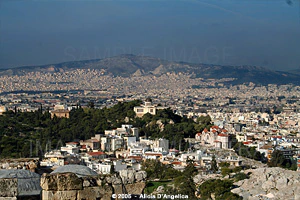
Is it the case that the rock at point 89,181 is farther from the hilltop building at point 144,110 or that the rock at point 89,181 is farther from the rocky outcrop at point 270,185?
the hilltop building at point 144,110

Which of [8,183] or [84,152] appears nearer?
[8,183]

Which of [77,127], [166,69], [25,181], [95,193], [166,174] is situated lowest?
[166,69]

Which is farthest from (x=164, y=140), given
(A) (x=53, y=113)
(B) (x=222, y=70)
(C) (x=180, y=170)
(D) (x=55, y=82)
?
(B) (x=222, y=70)

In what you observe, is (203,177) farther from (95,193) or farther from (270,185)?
(95,193)

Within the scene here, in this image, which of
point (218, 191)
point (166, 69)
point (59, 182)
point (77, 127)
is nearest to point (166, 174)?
point (218, 191)

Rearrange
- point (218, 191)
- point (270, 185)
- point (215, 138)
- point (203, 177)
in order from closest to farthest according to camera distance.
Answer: point (218, 191) < point (270, 185) < point (203, 177) < point (215, 138)

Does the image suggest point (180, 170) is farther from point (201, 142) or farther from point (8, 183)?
point (8, 183)

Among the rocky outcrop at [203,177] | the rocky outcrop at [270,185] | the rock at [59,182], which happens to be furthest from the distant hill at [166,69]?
the rock at [59,182]
